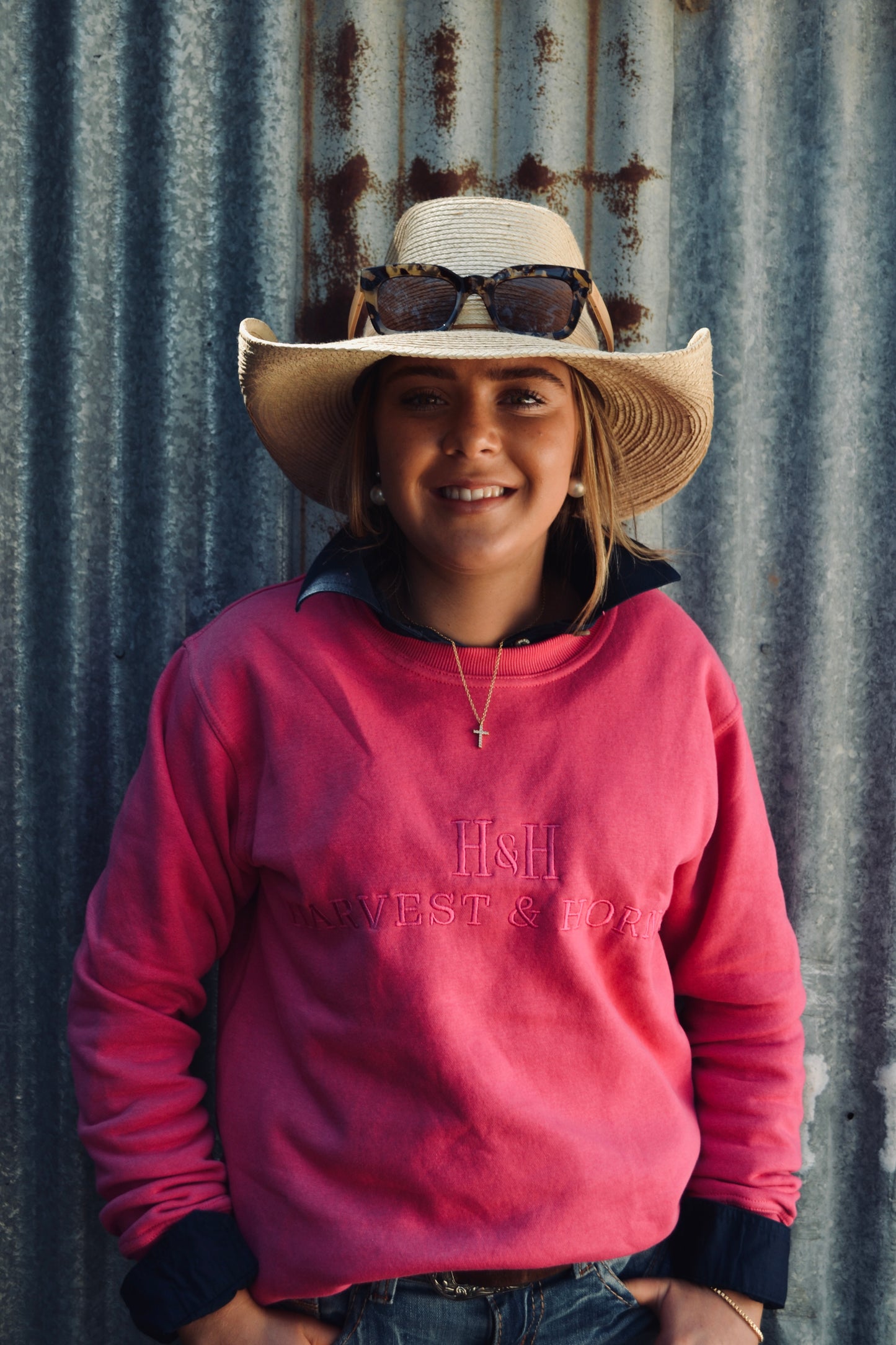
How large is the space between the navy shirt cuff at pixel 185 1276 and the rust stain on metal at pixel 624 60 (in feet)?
6.73

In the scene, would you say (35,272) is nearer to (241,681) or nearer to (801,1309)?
(241,681)

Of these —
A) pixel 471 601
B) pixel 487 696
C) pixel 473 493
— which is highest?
pixel 473 493

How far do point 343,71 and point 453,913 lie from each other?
1.52m

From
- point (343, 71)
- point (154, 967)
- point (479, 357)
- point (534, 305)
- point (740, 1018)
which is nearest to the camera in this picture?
point (479, 357)

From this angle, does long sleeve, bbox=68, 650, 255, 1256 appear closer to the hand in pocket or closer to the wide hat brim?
the hand in pocket

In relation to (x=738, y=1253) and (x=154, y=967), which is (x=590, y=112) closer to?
(x=154, y=967)

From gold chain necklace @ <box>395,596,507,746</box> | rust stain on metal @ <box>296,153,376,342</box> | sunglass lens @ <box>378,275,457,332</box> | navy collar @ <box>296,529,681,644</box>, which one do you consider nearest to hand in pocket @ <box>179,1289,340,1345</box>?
gold chain necklace @ <box>395,596,507,746</box>

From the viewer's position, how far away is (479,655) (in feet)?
4.88

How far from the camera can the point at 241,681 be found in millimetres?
1497

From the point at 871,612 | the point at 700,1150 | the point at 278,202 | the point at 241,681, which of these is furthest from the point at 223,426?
the point at 700,1150

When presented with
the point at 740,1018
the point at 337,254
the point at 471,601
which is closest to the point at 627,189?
the point at 337,254

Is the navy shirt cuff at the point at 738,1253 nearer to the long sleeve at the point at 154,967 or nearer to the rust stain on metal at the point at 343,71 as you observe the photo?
the long sleeve at the point at 154,967

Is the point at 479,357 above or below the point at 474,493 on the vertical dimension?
above

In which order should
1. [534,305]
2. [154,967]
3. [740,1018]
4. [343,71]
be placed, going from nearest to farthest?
[534,305], [154,967], [740,1018], [343,71]
